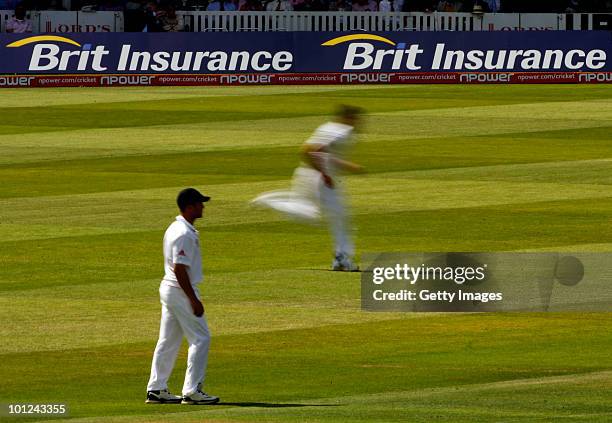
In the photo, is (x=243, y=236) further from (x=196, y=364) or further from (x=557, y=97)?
(x=557, y=97)

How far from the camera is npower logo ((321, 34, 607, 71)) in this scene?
1832 inches

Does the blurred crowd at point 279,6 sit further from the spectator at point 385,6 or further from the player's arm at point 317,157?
the player's arm at point 317,157

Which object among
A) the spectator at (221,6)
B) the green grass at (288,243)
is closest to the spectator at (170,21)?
the spectator at (221,6)

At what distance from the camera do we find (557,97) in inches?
1711

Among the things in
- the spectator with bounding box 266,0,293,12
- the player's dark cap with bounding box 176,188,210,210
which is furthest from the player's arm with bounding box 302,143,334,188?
the spectator with bounding box 266,0,293,12

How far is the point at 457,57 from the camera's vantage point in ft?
153

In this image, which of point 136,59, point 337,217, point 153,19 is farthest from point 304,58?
point 337,217

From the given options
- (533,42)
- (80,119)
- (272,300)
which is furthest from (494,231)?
(533,42)

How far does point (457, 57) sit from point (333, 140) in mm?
26342

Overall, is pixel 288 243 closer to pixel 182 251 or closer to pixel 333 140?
pixel 333 140

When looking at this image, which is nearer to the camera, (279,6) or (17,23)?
(17,23)

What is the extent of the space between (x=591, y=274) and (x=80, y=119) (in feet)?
68.8

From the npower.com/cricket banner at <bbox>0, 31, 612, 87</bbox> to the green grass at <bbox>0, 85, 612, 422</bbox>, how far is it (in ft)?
7.15

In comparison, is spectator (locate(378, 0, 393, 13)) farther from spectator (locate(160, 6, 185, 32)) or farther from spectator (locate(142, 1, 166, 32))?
spectator (locate(142, 1, 166, 32))
